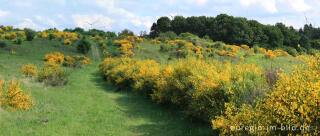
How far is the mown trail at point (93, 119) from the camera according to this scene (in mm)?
8797

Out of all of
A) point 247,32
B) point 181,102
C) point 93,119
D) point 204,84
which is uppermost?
point 247,32

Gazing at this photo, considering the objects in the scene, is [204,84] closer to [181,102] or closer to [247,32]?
[181,102]

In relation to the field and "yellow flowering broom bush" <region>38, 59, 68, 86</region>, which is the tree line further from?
"yellow flowering broom bush" <region>38, 59, 68, 86</region>

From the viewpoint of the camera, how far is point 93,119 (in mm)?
10852

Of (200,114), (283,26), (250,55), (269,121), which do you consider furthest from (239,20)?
(269,121)

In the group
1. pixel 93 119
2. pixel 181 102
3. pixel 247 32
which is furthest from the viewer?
pixel 247 32

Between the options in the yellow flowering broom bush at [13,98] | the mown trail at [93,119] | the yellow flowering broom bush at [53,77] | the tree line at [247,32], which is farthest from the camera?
the tree line at [247,32]

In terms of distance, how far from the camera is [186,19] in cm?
7200

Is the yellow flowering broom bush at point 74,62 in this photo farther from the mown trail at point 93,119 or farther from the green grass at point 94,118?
the mown trail at point 93,119

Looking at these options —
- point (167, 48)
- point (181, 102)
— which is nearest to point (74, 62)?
point (167, 48)

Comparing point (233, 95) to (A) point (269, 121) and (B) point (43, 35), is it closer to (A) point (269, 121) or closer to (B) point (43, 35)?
(A) point (269, 121)

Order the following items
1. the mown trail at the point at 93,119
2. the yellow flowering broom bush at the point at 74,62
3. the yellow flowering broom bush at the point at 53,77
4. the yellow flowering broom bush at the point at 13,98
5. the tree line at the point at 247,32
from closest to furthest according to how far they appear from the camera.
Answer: the mown trail at the point at 93,119 → the yellow flowering broom bush at the point at 13,98 → the yellow flowering broom bush at the point at 53,77 → the yellow flowering broom bush at the point at 74,62 → the tree line at the point at 247,32

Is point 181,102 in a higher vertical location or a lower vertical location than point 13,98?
lower

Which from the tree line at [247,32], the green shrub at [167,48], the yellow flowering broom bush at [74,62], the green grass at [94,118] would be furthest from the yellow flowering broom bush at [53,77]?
the tree line at [247,32]
